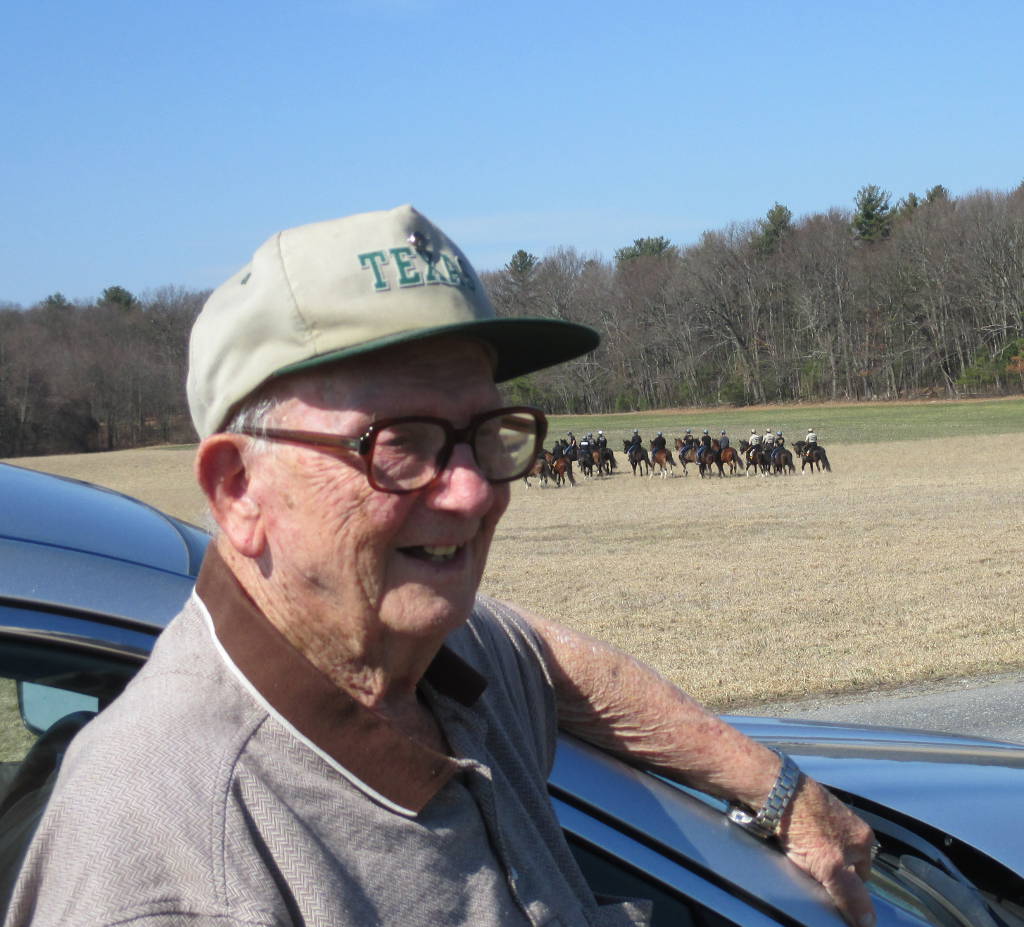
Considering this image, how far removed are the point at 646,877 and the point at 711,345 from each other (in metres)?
83.0

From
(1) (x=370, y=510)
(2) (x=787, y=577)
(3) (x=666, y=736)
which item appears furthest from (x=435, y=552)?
(2) (x=787, y=577)

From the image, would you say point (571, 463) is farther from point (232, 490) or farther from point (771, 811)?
point (232, 490)

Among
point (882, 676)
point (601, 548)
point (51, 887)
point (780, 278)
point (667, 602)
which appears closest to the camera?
point (51, 887)

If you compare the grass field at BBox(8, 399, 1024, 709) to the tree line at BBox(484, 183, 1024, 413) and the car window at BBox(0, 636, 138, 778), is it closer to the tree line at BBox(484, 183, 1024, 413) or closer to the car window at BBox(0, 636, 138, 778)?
the car window at BBox(0, 636, 138, 778)

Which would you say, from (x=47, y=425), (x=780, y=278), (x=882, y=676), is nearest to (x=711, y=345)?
(x=780, y=278)

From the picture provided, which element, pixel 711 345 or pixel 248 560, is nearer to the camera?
pixel 248 560

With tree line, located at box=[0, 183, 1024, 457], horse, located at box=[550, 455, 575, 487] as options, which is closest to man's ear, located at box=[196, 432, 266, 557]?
horse, located at box=[550, 455, 575, 487]

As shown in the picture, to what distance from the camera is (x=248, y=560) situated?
5.34 ft

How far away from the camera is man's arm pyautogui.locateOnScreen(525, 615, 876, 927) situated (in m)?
→ 2.04

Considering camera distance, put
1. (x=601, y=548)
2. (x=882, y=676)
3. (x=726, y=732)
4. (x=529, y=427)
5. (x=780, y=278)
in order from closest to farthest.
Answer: (x=529, y=427) → (x=726, y=732) → (x=882, y=676) → (x=601, y=548) → (x=780, y=278)

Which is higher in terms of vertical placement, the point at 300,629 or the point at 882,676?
the point at 300,629

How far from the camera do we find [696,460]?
94.4ft

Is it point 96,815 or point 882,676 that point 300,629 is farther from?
point 882,676

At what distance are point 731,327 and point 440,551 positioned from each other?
272ft
